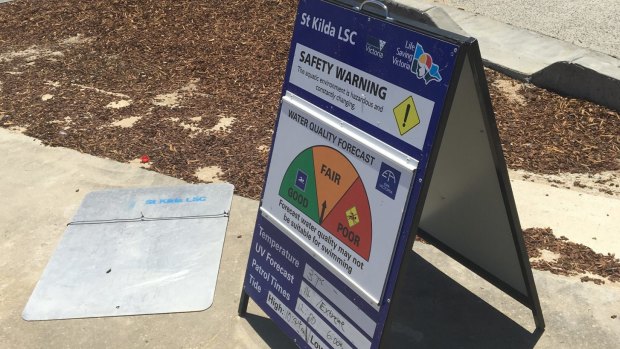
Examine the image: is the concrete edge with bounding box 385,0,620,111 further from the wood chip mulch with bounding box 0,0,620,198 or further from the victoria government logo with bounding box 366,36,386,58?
the victoria government logo with bounding box 366,36,386,58

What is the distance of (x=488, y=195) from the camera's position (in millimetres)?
3848

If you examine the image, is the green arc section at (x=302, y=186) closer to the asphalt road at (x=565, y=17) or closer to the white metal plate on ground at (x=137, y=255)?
the white metal plate on ground at (x=137, y=255)

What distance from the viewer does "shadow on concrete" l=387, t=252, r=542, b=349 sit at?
4.15m

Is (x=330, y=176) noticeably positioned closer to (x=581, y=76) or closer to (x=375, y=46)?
(x=375, y=46)

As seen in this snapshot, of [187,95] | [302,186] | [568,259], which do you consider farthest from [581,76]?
[302,186]

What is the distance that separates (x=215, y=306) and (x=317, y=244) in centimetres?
99

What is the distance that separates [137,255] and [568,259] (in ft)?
9.20

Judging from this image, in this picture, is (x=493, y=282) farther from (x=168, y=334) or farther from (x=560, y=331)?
(x=168, y=334)

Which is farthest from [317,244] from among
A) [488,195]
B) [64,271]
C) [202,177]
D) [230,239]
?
[202,177]

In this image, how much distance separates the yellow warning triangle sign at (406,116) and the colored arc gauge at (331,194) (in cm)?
36

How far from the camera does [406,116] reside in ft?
10.7

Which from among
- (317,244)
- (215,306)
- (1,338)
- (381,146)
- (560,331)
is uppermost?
(381,146)

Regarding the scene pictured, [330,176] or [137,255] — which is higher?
[330,176]

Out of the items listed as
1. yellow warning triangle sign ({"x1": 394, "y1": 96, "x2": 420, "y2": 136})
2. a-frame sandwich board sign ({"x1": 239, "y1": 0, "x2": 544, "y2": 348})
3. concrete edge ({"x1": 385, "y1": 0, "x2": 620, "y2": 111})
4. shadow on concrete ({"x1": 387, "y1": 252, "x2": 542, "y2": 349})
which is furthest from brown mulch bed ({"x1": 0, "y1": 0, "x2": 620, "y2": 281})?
yellow warning triangle sign ({"x1": 394, "y1": 96, "x2": 420, "y2": 136})
